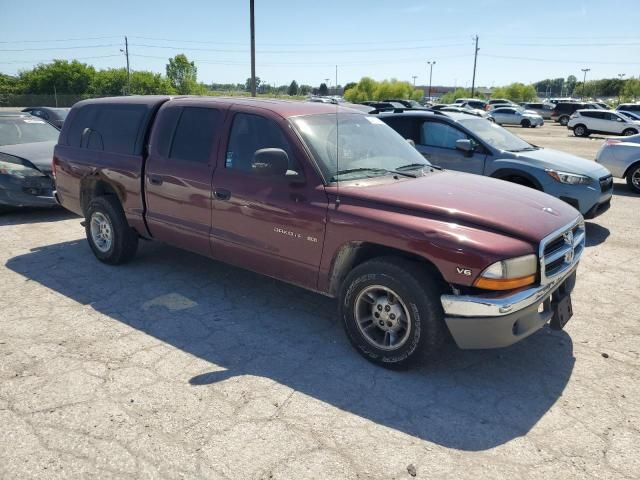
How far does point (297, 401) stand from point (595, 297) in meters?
3.38

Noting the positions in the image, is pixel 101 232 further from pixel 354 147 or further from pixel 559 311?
pixel 559 311

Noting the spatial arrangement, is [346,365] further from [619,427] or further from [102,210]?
[102,210]

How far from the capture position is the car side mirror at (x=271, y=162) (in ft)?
12.4

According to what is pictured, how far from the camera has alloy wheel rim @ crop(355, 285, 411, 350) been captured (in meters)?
3.48

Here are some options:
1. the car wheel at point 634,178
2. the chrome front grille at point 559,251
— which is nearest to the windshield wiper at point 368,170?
the chrome front grille at point 559,251

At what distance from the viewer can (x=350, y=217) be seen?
3.61m

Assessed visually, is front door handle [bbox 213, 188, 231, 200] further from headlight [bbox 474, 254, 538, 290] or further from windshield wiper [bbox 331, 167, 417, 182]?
headlight [bbox 474, 254, 538, 290]

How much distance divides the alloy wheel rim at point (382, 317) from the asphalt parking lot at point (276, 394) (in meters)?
0.22

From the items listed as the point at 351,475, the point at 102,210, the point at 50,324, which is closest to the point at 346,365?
the point at 351,475

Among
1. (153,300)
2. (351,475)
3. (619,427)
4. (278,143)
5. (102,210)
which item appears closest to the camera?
(351,475)

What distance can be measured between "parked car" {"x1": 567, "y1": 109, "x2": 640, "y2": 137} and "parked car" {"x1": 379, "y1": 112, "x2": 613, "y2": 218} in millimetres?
23623

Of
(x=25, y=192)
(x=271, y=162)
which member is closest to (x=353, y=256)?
(x=271, y=162)

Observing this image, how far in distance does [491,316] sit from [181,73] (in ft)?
295

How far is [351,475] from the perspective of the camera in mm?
2584
